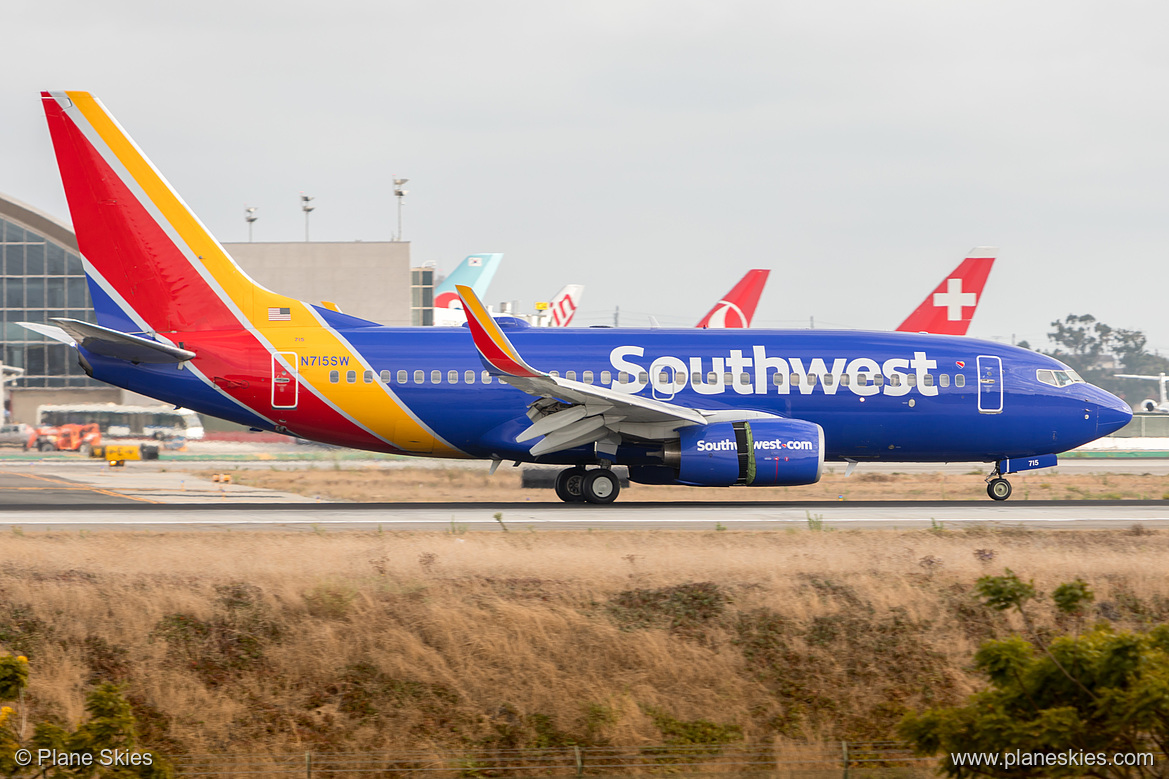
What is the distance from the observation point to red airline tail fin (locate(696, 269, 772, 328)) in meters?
47.0

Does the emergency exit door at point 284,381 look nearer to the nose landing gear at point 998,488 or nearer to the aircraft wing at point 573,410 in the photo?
the aircraft wing at point 573,410

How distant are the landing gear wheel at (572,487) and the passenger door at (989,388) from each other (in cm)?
908

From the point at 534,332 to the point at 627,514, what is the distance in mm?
5120

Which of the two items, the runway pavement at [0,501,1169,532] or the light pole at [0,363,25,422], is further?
the light pole at [0,363,25,422]

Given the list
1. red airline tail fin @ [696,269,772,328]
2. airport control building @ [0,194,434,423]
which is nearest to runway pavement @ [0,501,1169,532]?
red airline tail fin @ [696,269,772,328]

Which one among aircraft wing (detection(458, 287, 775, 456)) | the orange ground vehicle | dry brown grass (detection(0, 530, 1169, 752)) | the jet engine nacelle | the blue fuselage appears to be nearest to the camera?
dry brown grass (detection(0, 530, 1169, 752))

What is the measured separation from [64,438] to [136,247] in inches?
1677

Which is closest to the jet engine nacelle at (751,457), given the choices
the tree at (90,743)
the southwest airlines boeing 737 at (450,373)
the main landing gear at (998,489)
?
the southwest airlines boeing 737 at (450,373)

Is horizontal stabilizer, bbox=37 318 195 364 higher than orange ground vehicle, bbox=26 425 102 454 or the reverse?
higher

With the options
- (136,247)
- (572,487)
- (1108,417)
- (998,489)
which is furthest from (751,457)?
(136,247)

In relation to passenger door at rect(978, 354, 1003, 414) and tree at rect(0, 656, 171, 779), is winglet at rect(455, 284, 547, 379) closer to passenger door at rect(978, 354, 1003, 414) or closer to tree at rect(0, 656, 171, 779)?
passenger door at rect(978, 354, 1003, 414)

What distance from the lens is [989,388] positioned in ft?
78.8

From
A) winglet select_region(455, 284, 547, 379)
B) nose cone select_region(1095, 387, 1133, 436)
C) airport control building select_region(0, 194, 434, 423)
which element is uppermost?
airport control building select_region(0, 194, 434, 423)

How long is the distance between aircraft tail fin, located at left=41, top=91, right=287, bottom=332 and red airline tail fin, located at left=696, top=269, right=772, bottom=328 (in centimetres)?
2658
